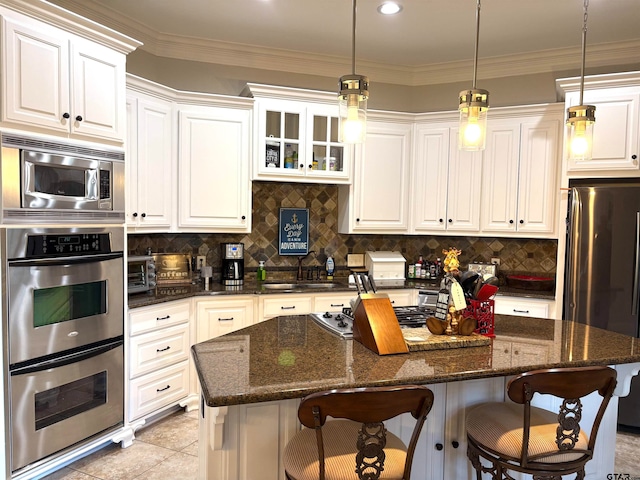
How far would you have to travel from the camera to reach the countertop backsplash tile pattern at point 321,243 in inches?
169

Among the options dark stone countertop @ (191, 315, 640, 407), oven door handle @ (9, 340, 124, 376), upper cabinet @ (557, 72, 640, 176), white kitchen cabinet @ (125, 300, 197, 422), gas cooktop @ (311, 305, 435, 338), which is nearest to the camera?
dark stone countertop @ (191, 315, 640, 407)

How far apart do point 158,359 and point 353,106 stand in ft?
7.57

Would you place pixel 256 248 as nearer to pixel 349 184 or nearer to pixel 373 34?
pixel 349 184

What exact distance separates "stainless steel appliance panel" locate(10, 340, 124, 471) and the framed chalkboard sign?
190 centimetres

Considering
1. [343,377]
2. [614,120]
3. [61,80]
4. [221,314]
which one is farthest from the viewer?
[221,314]

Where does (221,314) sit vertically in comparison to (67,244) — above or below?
below

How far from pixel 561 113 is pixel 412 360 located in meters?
3.00

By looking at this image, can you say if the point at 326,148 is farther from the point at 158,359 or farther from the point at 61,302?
the point at 61,302

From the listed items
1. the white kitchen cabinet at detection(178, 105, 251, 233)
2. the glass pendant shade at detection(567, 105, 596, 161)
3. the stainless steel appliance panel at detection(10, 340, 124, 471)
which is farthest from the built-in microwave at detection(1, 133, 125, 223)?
the glass pendant shade at detection(567, 105, 596, 161)

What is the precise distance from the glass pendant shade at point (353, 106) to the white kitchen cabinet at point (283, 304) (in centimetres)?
206

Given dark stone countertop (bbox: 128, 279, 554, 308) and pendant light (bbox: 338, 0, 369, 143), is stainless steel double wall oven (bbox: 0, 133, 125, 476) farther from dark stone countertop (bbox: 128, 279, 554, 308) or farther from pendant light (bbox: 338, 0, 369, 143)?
pendant light (bbox: 338, 0, 369, 143)

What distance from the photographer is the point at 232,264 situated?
13.5 feet

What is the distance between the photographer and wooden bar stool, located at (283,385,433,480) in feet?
4.76

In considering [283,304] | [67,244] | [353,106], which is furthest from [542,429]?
[67,244]
